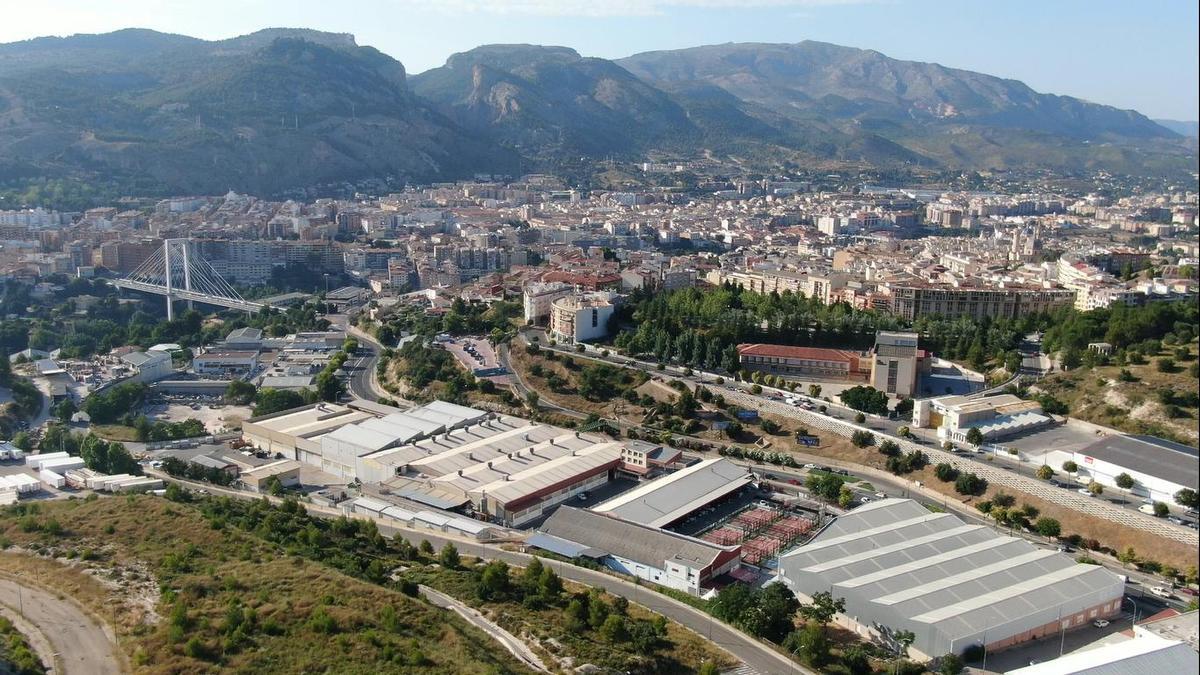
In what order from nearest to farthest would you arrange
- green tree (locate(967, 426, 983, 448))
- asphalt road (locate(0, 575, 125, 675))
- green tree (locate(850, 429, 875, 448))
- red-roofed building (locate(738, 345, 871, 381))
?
asphalt road (locate(0, 575, 125, 675))
green tree (locate(967, 426, 983, 448))
green tree (locate(850, 429, 875, 448))
red-roofed building (locate(738, 345, 871, 381))

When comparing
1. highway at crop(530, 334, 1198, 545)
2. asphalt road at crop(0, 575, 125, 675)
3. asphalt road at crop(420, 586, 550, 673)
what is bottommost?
asphalt road at crop(420, 586, 550, 673)

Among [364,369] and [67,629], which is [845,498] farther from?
[364,369]

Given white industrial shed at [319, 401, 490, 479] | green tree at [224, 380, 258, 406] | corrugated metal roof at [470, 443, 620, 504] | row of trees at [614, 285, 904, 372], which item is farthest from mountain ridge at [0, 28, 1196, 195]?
corrugated metal roof at [470, 443, 620, 504]

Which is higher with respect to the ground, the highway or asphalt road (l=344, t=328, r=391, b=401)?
the highway

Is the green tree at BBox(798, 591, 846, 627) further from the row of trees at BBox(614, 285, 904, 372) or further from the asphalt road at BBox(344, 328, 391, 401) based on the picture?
the asphalt road at BBox(344, 328, 391, 401)

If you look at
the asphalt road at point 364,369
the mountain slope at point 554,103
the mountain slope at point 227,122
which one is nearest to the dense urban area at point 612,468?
the asphalt road at point 364,369

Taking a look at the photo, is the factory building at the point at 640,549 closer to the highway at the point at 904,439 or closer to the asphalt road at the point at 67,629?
the highway at the point at 904,439
